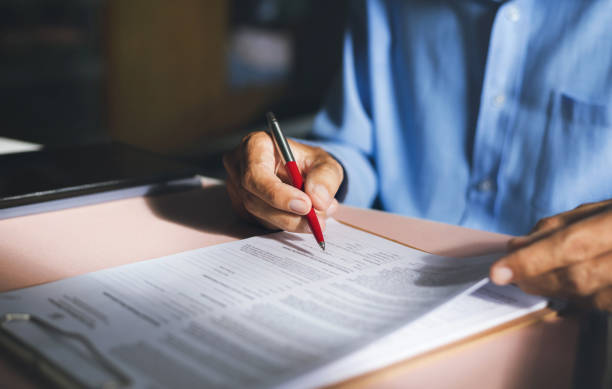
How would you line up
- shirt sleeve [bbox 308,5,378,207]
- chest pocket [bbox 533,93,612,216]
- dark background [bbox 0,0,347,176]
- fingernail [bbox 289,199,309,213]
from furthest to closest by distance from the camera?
dark background [bbox 0,0,347,176]
shirt sleeve [bbox 308,5,378,207]
chest pocket [bbox 533,93,612,216]
fingernail [bbox 289,199,309,213]

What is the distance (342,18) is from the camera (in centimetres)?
508

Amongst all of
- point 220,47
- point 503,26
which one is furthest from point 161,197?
point 220,47

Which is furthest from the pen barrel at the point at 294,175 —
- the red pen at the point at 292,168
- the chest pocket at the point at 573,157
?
the chest pocket at the point at 573,157

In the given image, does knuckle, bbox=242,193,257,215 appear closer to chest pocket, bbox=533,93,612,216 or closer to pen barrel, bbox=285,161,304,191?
pen barrel, bbox=285,161,304,191

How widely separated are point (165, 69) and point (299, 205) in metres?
3.20

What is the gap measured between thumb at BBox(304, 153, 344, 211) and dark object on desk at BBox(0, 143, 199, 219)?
0.78ft

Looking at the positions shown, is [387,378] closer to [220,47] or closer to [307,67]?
[220,47]

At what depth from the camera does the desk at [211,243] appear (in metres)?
0.34

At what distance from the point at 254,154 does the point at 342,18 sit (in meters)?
4.79

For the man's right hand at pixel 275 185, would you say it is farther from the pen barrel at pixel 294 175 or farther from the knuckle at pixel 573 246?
the knuckle at pixel 573 246

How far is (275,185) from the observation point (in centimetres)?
56

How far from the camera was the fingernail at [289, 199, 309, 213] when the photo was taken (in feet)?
1.74

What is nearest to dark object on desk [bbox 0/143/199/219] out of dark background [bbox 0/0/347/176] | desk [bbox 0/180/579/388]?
desk [bbox 0/180/579/388]

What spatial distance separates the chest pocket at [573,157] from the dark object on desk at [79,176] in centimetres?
56
